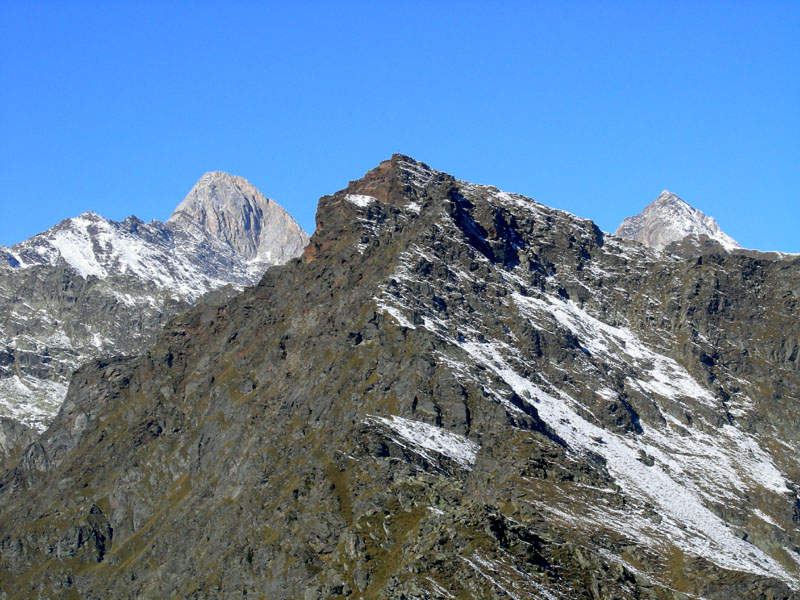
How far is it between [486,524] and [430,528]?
15.8 m

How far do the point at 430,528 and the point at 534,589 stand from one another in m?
30.6

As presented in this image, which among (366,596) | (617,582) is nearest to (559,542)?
(617,582)

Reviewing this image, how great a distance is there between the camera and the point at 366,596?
19638 cm

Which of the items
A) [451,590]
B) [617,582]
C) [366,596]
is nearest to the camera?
[451,590]

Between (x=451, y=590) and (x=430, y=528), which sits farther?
(x=430, y=528)

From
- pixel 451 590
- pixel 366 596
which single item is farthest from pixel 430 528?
pixel 451 590

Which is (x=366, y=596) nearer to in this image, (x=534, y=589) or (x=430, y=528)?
(x=430, y=528)

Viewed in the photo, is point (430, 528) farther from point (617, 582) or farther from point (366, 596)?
point (617, 582)

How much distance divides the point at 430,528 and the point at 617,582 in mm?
32790

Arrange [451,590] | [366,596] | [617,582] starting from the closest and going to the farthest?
[451,590]
[617,582]
[366,596]

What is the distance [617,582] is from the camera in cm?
18325

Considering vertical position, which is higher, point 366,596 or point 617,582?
point 617,582

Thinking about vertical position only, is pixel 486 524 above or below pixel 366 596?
above

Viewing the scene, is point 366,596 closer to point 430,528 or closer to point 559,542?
point 430,528
